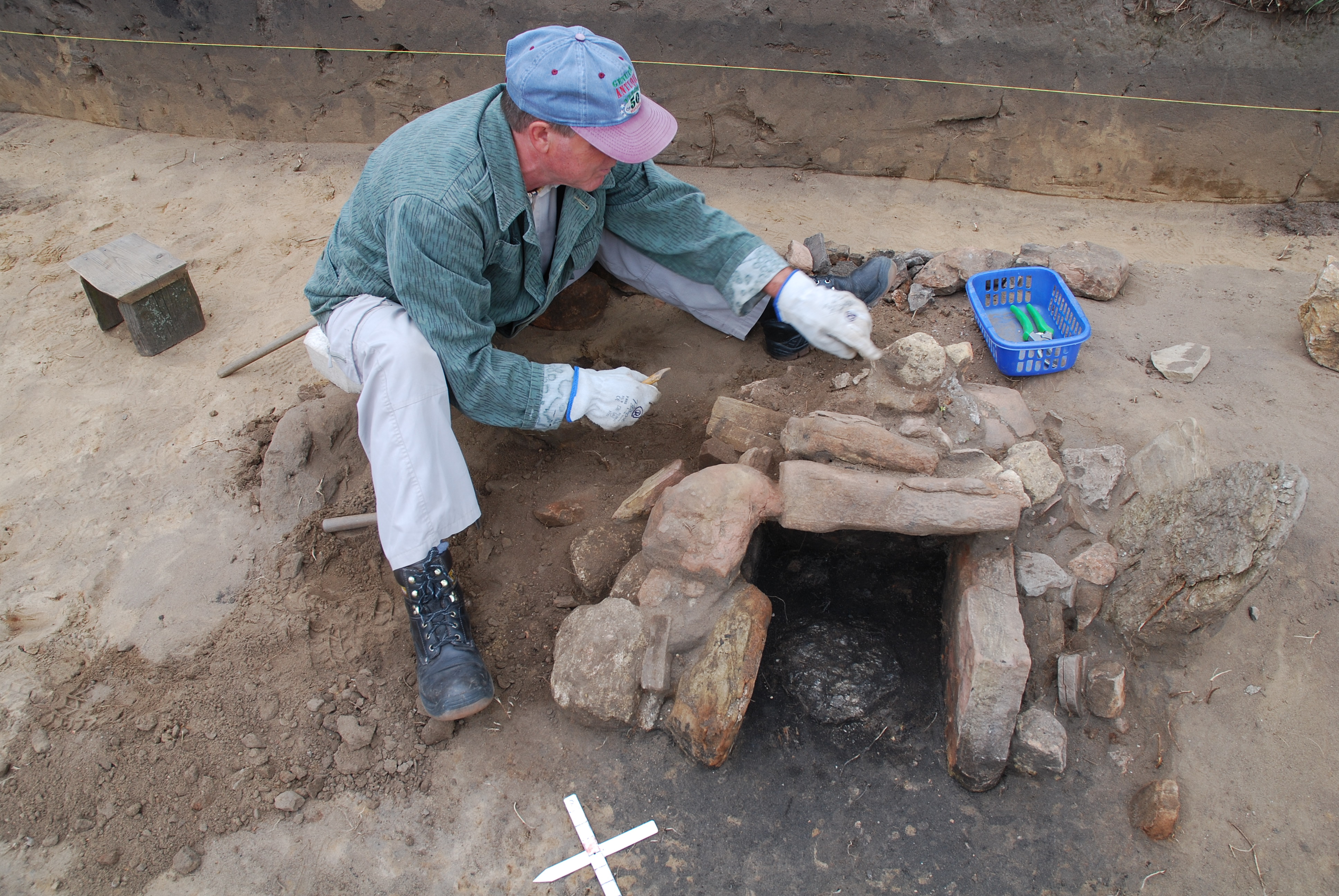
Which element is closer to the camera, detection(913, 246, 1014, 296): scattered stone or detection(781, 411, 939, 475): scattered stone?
detection(781, 411, 939, 475): scattered stone

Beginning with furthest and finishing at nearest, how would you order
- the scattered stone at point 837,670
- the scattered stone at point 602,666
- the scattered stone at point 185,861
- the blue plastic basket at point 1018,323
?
the blue plastic basket at point 1018,323 → the scattered stone at point 837,670 → the scattered stone at point 602,666 → the scattered stone at point 185,861

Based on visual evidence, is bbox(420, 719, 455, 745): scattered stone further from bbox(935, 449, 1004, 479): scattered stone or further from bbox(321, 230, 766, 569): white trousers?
bbox(935, 449, 1004, 479): scattered stone

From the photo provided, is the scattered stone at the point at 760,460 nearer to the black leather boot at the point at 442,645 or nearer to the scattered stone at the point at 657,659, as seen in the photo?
the scattered stone at the point at 657,659

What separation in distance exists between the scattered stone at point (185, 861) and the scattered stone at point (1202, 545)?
7.61 ft

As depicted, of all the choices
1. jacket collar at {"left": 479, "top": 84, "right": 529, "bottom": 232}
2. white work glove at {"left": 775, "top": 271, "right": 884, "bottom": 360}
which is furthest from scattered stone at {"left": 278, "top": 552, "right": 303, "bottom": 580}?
white work glove at {"left": 775, "top": 271, "right": 884, "bottom": 360}

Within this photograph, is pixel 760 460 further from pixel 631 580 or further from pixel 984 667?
pixel 984 667

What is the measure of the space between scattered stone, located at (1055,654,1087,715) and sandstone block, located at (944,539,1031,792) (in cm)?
10

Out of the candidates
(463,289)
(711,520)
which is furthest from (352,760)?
(463,289)

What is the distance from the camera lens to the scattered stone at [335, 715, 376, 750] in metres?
2.09

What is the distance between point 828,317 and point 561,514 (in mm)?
1010

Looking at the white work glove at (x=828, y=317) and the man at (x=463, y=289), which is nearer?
the man at (x=463, y=289)

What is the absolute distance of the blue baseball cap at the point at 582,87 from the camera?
6.55ft

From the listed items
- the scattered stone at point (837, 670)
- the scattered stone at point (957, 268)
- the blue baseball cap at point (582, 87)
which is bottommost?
the scattered stone at point (837, 670)

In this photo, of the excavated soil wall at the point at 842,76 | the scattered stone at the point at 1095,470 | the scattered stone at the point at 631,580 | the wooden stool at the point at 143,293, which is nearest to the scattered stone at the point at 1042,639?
the scattered stone at the point at 1095,470
